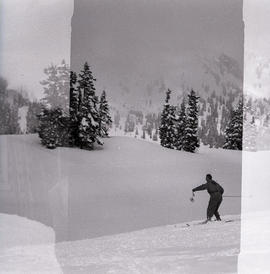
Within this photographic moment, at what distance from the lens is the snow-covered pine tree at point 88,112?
502 cm

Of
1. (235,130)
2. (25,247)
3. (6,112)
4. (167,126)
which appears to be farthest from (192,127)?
(25,247)

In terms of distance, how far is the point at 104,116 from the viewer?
509 cm

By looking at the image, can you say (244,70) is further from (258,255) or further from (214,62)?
(258,255)

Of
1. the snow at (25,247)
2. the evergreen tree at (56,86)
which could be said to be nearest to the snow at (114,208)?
the snow at (25,247)

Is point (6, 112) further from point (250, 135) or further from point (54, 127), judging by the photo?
point (250, 135)

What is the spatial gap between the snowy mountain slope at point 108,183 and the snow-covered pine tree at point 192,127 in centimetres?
8

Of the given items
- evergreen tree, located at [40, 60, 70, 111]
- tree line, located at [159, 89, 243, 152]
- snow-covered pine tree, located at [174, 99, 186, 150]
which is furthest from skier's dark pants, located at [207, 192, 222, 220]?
evergreen tree, located at [40, 60, 70, 111]

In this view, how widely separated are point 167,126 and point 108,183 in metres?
0.73

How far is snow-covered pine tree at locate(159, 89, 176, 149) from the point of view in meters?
5.19

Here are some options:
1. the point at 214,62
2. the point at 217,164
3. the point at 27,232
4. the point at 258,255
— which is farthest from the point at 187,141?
the point at 27,232

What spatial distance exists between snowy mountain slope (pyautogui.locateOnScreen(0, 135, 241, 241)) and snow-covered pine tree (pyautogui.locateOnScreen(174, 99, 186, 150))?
0.29ft

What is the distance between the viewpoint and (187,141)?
525 cm

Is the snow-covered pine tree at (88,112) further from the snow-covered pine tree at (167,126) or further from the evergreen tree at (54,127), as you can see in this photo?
the snow-covered pine tree at (167,126)

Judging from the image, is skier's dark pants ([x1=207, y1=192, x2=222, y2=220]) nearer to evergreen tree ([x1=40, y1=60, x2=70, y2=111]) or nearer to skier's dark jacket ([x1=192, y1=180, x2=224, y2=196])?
skier's dark jacket ([x1=192, y1=180, x2=224, y2=196])
